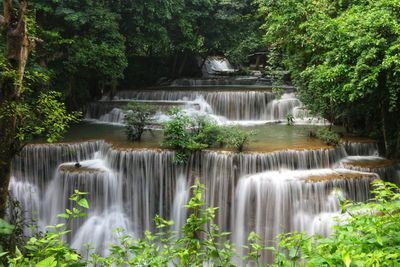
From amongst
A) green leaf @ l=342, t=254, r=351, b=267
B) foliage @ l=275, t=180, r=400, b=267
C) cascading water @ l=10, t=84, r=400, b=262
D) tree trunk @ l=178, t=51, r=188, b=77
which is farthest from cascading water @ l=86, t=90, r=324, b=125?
green leaf @ l=342, t=254, r=351, b=267

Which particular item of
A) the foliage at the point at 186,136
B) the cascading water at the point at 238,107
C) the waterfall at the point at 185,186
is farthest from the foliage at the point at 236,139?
the cascading water at the point at 238,107

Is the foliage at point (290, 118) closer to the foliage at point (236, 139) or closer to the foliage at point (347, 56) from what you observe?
the foliage at point (347, 56)

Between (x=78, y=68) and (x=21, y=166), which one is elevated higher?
(x=78, y=68)

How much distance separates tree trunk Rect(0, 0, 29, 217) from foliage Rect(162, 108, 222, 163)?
4556mm

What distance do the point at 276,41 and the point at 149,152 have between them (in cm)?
540

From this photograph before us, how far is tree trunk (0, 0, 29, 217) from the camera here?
532 cm

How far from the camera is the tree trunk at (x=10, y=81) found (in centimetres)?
532

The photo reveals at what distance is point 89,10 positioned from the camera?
13.6 metres

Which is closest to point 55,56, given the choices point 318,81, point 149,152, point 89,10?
point 89,10

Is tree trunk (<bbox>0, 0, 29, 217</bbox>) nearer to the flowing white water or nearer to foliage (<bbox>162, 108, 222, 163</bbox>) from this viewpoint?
the flowing white water

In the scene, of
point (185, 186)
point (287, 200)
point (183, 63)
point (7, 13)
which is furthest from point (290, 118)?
point (7, 13)

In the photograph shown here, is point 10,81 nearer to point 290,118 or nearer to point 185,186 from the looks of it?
point 185,186

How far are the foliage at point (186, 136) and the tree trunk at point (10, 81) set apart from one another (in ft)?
14.9

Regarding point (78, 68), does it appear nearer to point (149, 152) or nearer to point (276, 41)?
point (149, 152)
